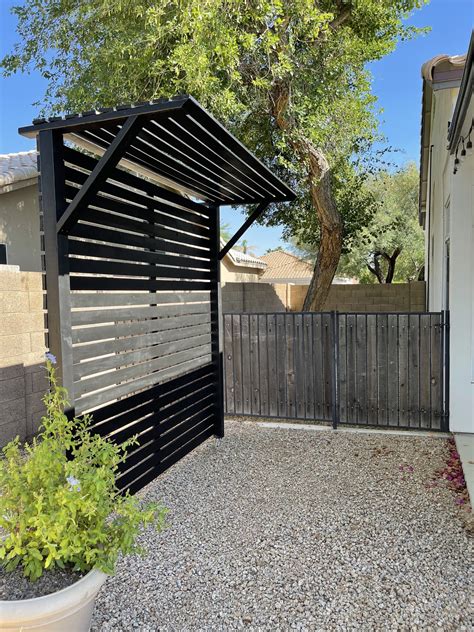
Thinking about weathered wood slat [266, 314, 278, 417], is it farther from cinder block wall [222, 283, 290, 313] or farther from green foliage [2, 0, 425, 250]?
cinder block wall [222, 283, 290, 313]

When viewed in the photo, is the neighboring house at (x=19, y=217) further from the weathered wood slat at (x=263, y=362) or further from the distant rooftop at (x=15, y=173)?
the weathered wood slat at (x=263, y=362)

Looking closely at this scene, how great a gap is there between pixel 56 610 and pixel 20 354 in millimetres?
3191

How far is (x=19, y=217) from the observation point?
305 inches

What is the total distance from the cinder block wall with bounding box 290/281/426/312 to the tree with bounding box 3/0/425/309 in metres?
3.93

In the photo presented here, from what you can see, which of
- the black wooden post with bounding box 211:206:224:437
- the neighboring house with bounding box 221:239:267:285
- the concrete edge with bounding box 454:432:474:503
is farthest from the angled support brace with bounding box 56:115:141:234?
the neighboring house with bounding box 221:239:267:285

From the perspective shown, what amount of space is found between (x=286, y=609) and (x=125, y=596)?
84 centimetres

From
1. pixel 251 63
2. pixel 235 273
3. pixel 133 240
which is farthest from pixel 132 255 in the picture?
pixel 235 273

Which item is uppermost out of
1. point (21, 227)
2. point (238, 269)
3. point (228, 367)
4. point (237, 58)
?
point (237, 58)

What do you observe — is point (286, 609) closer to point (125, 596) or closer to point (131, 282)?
point (125, 596)

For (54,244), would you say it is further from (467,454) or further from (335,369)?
(467,454)

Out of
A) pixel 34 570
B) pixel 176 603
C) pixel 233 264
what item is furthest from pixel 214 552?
pixel 233 264

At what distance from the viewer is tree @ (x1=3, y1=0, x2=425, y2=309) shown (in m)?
6.03

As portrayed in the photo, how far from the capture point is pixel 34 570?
184 cm

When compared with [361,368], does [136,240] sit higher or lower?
higher
